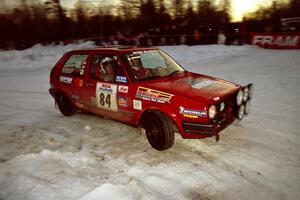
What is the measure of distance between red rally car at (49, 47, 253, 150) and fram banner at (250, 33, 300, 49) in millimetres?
12330

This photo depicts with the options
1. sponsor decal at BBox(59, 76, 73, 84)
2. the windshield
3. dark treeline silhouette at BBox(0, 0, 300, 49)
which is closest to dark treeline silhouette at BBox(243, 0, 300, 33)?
dark treeline silhouette at BBox(0, 0, 300, 49)

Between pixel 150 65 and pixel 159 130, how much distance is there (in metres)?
1.37

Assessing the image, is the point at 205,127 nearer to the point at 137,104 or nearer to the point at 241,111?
the point at 241,111

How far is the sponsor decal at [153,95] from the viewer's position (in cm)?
399

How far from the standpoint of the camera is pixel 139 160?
156 inches

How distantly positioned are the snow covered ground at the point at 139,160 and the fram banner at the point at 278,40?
31.3ft

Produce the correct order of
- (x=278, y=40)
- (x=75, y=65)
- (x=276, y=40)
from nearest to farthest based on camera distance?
(x=75, y=65) → (x=278, y=40) → (x=276, y=40)

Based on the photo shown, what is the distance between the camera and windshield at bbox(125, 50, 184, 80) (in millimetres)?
4664

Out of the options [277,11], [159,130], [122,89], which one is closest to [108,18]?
[277,11]

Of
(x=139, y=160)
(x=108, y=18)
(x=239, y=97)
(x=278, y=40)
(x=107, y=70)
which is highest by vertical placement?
(x=108, y=18)

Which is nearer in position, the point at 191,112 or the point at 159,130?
the point at 191,112

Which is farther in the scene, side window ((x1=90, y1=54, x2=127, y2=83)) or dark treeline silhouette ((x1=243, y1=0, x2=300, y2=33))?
dark treeline silhouette ((x1=243, y1=0, x2=300, y2=33))

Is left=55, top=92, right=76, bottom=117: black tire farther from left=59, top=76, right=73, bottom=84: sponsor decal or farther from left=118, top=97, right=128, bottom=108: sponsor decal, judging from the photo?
left=118, top=97, right=128, bottom=108: sponsor decal

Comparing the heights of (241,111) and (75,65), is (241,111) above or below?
below
